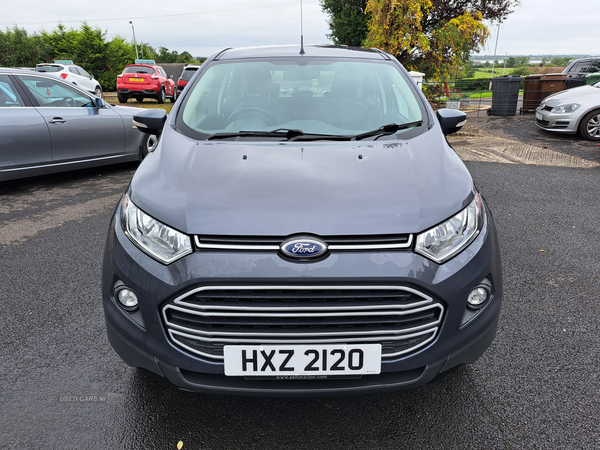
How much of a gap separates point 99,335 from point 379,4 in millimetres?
13667

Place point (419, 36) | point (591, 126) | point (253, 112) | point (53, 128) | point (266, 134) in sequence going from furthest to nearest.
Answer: point (419, 36), point (591, 126), point (53, 128), point (253, 112), point (266, 134)

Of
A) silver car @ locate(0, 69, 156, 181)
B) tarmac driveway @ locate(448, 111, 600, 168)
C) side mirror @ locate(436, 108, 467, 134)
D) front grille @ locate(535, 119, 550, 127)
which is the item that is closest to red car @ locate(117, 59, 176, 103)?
tarmac driveway @ locate(448, 111, 600, 168)

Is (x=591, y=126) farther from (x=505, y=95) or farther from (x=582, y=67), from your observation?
(x=582, y=67)

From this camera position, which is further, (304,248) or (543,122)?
(543,122)

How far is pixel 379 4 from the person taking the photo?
13.7 meters

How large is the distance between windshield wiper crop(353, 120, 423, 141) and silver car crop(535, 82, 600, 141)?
8.59 meters

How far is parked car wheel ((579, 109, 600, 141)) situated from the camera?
9359mm

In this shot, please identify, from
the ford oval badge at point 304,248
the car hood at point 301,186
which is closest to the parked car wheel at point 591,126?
the car hood at point 301,186

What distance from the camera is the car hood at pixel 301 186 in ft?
5.59

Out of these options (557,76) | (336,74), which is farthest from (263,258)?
(557,76)

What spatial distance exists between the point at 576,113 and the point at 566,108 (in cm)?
23

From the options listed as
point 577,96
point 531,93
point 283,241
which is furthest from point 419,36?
Result: point 283,241

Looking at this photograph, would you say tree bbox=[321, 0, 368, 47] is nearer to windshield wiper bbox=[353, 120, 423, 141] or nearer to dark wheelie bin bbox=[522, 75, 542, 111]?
dark wheelie bin bbox=[522, 75, 542, 111]

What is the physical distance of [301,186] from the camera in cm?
189
